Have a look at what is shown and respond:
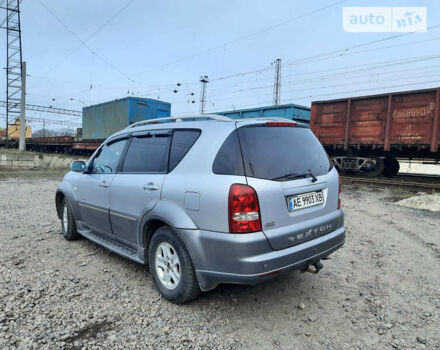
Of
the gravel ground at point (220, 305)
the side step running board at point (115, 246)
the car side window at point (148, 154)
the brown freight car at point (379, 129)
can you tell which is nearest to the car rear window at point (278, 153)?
the car side window at point (148, 154)

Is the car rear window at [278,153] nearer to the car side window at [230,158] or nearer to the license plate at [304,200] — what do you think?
the car side window at [230,158]

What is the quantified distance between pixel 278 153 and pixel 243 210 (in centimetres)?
65

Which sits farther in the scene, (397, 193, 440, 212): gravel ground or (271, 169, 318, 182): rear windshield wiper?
(397, 193, 440, 212): gravel ground

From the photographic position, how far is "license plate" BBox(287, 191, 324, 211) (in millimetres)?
2527

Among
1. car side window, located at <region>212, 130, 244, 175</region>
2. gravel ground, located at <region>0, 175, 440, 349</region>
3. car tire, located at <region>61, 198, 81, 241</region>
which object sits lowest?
gravel ground, located at <region>0, 175, 440, 349</region>

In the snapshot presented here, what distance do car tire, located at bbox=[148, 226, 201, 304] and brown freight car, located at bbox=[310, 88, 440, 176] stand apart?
1124 cm

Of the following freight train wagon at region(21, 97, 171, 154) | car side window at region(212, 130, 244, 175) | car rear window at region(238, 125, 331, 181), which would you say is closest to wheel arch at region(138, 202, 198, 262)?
car side window at region(212, 130, 244, 175)

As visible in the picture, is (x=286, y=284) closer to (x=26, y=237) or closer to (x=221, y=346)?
(x=221, y=346)

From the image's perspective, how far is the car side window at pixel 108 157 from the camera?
12.1 feet

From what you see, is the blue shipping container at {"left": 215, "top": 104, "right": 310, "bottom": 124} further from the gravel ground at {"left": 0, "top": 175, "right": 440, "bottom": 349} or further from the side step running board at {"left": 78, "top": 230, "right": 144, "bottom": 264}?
the side step running board at {"left": 78, "top": 230, "right": 144, "bottom": 264}

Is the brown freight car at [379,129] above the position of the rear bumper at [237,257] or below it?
above

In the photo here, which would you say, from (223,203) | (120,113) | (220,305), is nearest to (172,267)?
(220,305)

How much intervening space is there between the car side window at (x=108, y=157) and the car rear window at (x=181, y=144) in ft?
3.32

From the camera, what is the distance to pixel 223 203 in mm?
2303
